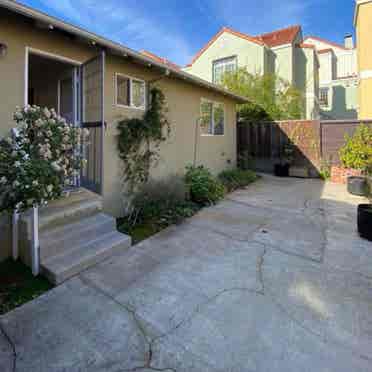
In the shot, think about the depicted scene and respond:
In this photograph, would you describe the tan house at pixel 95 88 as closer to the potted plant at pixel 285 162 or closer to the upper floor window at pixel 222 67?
the potted plant at pixel 285 162

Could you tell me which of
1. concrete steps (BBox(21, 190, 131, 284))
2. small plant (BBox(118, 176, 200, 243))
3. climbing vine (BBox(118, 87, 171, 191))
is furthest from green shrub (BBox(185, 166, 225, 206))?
concrete steps (BBox(21, 190, 131, 284))

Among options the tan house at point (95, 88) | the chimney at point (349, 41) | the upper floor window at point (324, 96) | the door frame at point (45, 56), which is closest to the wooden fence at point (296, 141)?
the tan house at point (95, 88)

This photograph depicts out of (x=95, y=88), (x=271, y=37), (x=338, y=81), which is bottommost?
(x=95, y=88)

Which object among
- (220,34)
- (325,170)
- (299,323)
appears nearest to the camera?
(299,323)

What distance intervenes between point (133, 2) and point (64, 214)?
7027mm

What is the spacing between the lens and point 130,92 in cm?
537

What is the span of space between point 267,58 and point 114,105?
12918mm

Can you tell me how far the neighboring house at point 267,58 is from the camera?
1459 cm

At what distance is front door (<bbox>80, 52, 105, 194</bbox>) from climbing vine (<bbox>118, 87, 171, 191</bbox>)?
24.2 inches

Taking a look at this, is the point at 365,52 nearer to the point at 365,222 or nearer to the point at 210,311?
the point at 365,222

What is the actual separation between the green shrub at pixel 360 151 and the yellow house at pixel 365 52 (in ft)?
12.4

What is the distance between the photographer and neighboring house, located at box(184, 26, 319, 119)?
14.6 m

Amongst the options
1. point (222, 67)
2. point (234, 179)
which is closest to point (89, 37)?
point (234, 179)

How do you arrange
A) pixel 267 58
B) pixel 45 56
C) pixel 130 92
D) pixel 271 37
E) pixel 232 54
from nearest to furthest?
pixel 45 56
pixel 130 92
pixel 267 58
pixel 232 54
pixel 271 37
